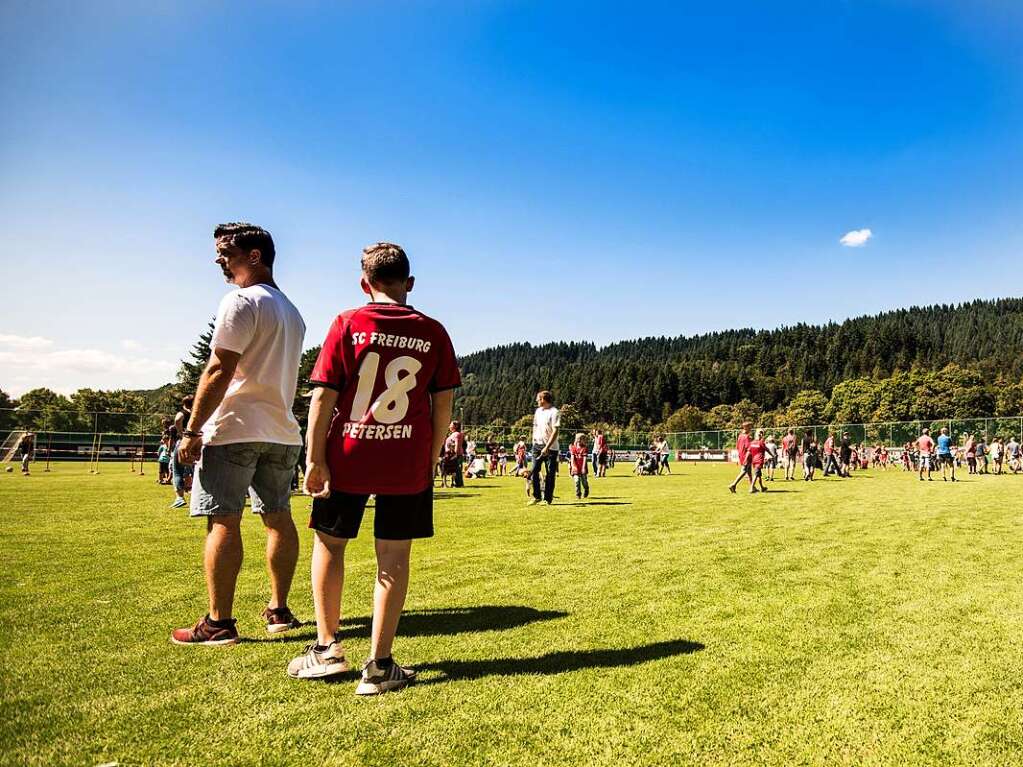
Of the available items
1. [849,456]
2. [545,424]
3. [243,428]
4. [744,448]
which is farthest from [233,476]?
[849,456]

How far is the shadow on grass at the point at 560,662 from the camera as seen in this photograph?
10.1 feet

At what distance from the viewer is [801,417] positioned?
4587 inches

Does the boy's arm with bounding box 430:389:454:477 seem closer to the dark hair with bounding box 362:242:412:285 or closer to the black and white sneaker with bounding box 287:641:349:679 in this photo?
the dark hair with bounding box 362:242:412:285

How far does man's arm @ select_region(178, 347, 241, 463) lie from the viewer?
3432mm

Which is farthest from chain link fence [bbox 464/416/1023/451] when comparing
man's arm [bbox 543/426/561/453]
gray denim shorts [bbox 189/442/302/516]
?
gray denim shorts [bbox 189/442/302/516]

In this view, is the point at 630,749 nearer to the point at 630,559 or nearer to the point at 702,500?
the point at 630,559

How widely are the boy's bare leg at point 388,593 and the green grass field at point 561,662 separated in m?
0.23

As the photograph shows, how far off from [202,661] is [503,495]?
1334cm

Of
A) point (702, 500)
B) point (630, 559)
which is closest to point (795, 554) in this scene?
point (630, 559)

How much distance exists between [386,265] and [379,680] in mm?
1883

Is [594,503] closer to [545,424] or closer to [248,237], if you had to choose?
[545,424]

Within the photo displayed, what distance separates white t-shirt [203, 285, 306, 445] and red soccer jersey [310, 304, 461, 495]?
32.2 inches

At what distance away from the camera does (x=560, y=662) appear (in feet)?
10.6

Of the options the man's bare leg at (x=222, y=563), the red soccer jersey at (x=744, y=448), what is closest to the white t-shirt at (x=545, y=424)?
the red soccer jersey at (x=744, y=448)
